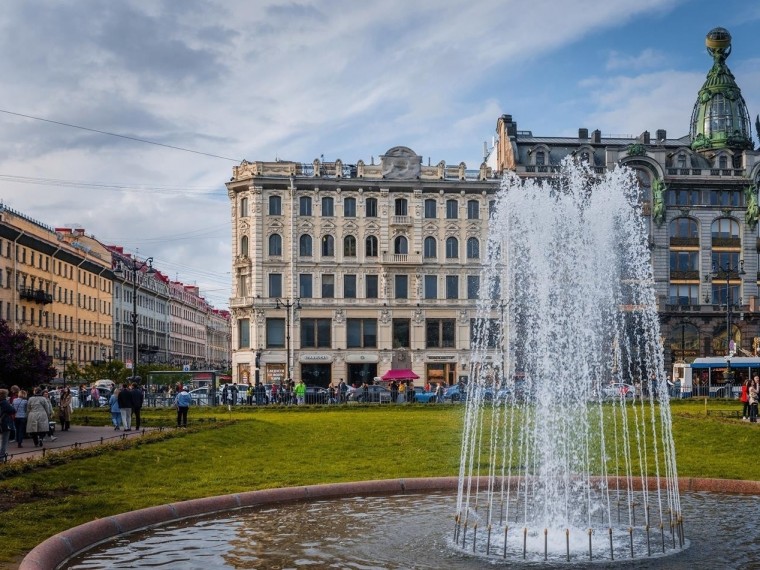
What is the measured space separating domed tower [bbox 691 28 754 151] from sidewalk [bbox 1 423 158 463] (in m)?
63.3

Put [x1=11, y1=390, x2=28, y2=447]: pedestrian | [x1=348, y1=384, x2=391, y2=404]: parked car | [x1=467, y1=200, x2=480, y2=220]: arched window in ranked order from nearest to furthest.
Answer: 1. [x1=11, y1=390, x2=28, y2=447]: pedestrian
2. [x1=348, y1=384, x2=391, y2=404]: parked car
3. [x1=467, y1=200, x2=480, y2=220]: arched window

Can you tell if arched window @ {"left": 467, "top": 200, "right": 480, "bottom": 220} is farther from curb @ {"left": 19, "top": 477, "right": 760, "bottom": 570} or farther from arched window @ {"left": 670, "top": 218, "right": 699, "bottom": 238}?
curb @ {"left": 19, "top": 477, "right": 760, "bottom": 570}

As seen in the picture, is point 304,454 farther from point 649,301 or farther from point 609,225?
point 609,225

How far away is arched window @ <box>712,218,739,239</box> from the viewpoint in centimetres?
8000

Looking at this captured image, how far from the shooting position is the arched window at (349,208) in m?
75.4

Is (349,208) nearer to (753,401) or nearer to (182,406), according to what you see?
(182,406)

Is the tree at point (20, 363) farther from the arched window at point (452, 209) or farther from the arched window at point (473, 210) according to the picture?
the arched window at point (473, 210)

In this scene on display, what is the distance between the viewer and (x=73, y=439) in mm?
29047

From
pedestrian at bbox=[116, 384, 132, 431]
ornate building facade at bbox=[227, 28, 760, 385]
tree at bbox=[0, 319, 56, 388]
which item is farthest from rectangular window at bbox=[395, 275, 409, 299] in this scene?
pedestrian at bbox=[116, 384, 132, 431]

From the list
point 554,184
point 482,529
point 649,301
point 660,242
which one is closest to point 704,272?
point 660,242

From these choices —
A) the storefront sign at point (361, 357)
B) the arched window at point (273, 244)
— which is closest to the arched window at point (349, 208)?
the arched window at point (273, 244)

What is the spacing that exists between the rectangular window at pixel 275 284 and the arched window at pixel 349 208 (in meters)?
7.04

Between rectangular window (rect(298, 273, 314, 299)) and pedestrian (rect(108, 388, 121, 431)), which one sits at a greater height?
rectangular window (rect(298, 273, 314, 299))

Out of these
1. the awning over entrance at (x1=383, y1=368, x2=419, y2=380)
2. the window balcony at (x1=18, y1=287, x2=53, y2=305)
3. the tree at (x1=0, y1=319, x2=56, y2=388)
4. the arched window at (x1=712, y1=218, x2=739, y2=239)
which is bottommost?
the awning over entrance at (x1=383, y1=368, x2=419, y2=380)
